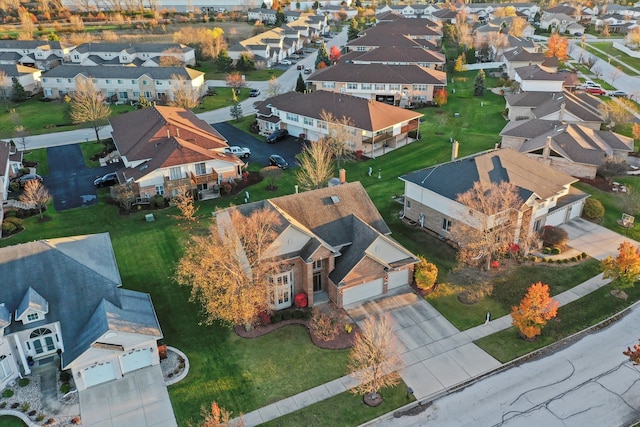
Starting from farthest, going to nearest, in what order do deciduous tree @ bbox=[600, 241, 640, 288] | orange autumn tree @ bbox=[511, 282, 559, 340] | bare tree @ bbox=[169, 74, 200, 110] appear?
bare tree @ bbox=[169, 74, 200, 110]
deciduous tree @ bbox=[600, 241, 640, 288]
orange autumn tree @ bbox=[511, 282, 559, 340]

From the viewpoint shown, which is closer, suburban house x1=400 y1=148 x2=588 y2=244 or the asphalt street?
the asphalt street

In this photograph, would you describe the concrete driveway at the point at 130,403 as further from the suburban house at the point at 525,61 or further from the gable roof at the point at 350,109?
the suburban house at the point at 525,61

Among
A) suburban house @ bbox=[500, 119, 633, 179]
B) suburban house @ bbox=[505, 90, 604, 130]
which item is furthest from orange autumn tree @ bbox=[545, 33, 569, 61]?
suburban house @ bbox=[500, 119, 633, 179]

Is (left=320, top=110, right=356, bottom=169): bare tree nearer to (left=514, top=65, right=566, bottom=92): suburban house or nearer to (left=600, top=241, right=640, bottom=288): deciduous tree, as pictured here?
(left=600, top=241, right=640, bottom=288): deciduous tree

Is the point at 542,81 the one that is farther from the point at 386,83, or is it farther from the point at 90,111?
the point at 90,111

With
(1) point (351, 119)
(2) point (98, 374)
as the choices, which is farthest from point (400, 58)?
(2) point (98, 374)
